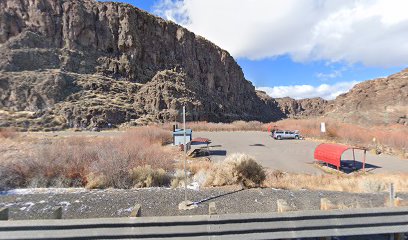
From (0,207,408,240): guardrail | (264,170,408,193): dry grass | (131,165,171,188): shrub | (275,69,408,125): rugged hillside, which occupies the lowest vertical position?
(264,170,408,193): dry grass

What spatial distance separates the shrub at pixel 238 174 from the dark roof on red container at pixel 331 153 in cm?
869

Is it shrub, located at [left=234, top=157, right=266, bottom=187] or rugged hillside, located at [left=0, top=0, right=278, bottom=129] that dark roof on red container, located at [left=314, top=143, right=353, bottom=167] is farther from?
rugged hillside, located at [left=0, top=0, right=278, bottom=129]

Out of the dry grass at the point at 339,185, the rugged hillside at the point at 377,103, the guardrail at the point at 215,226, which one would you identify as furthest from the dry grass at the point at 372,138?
the rugged hillside at the point at 377,103

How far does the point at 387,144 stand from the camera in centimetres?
2725

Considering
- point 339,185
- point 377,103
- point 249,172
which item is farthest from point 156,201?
point 377,103

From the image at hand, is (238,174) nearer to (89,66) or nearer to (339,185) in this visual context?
(339,185)

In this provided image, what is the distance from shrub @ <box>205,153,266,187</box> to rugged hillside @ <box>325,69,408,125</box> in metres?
60.6

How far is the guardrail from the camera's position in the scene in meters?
3.27

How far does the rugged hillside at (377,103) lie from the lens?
199 feet

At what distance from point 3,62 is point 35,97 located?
1377 centimetres

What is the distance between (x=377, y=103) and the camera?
6606 cm

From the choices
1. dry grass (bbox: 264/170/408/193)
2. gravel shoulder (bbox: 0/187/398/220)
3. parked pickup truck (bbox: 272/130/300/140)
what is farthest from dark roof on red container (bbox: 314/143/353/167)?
parked pickup truck (bbox: 272/130/300/140)

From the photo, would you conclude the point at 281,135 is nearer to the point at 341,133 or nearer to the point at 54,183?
the point at 341,133

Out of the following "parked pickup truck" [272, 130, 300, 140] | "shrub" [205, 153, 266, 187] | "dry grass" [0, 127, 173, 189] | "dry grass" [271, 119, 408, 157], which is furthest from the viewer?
"parked pickup truck" [272, 130, 300, 140]
